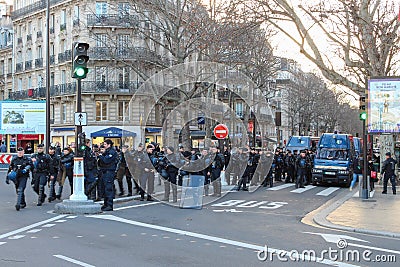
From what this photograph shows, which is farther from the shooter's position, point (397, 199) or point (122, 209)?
point (397, 199)

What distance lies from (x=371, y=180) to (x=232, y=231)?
39.7 feet

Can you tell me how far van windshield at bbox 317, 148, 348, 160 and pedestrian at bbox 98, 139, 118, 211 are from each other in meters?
14.3

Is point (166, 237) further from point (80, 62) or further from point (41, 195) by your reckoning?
point (41, 195)

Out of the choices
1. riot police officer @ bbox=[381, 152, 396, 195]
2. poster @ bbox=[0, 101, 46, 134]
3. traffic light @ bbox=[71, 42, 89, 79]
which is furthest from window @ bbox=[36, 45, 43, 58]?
traffic light @ bbox=[71, 42, 89, 79]

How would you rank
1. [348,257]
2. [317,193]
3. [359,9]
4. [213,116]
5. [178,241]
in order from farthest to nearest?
[213,116] < [317,193] < [359,9] < [178,241] < [348,257]

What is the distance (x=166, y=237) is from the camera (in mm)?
10438

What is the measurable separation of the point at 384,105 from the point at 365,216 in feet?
23.5

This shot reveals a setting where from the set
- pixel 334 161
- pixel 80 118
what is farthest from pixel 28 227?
pixel 334 161

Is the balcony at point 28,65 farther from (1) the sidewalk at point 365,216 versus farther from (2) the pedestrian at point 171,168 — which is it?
(1) the sidewalk at point 365,216

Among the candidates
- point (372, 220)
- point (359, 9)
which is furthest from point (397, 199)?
point (359, 9)

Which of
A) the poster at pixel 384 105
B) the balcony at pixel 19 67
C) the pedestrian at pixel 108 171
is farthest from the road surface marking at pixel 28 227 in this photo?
the balcony at pixel 19 67

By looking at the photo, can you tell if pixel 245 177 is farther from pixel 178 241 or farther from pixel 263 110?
pixel 178 241

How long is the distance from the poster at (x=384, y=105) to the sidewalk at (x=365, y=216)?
2.90 m

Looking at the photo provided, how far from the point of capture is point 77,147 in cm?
1400
